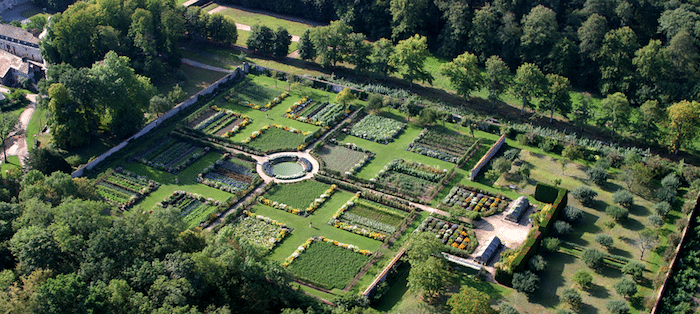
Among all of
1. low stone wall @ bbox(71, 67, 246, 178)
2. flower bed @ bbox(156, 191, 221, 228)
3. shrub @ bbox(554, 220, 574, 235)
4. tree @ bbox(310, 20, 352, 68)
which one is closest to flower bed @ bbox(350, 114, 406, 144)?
tree @ bbox(310, 20, 352, 68)

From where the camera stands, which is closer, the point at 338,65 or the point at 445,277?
the point at 445,277

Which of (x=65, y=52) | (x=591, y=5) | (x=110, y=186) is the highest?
(x=591, y=5)

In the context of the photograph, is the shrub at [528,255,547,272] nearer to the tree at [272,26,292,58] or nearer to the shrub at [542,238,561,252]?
the shrub at [542,238,561,252]

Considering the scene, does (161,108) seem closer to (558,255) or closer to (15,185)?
(15,185)

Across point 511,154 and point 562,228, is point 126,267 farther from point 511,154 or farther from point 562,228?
point 511,154

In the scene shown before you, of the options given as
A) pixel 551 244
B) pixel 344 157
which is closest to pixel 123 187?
pixel 344 157

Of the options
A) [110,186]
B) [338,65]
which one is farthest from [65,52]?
[338,65]

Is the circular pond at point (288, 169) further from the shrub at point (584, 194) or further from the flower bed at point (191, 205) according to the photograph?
the shrub at point (584, 194)

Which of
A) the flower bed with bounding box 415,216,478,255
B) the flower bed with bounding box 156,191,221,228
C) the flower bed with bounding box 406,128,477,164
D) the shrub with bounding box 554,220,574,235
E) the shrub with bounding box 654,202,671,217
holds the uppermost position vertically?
the shrub with bounding box 654,202,671,217
